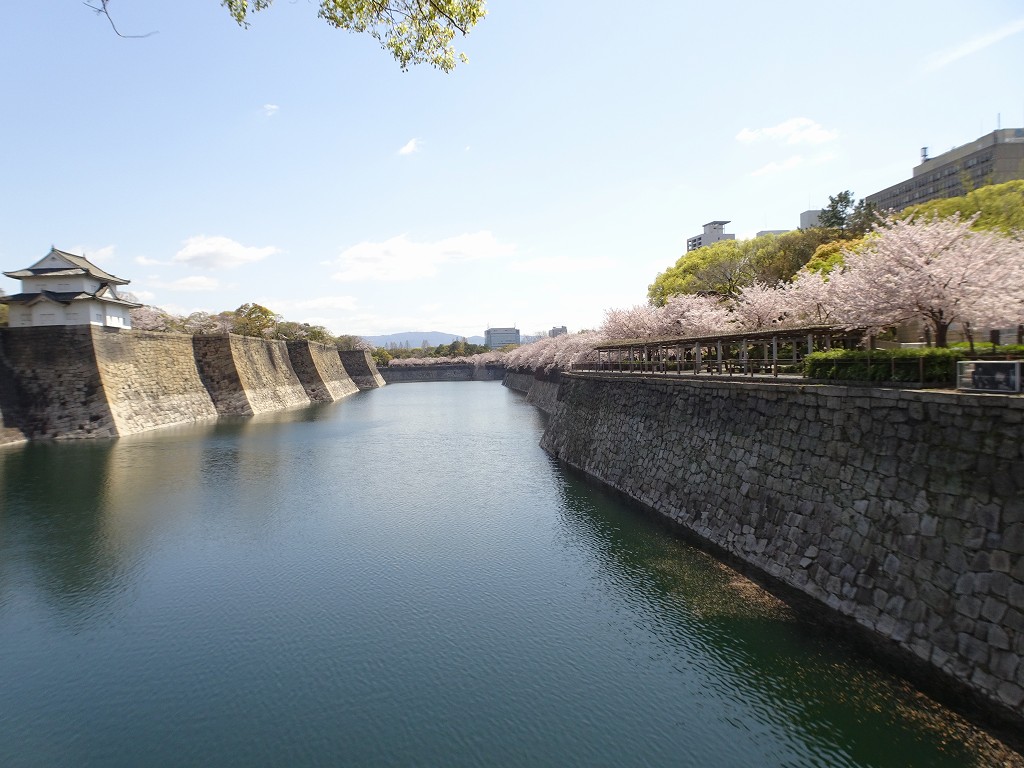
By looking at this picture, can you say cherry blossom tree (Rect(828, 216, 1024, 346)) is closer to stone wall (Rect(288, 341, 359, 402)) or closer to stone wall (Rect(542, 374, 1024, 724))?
stone wall (Rect(542, 374, 1024, 724))

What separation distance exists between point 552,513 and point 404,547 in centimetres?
549

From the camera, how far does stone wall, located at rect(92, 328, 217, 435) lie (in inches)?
1475

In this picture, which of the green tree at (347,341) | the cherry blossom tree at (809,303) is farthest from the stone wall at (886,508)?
the green tree at (347,341)

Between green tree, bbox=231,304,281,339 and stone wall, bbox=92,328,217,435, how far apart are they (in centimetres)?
2651

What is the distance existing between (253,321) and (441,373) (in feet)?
160

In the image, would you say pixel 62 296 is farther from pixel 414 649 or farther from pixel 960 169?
pixel 960 169

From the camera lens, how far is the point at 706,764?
24.9 ft

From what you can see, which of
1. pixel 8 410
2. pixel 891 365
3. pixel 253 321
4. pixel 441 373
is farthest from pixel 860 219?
pixel 441 373

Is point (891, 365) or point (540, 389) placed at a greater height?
point (891, 365)

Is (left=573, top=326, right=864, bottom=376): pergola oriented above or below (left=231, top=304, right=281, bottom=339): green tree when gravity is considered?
below

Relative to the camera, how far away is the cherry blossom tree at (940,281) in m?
13.1

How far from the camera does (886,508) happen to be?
990 cm

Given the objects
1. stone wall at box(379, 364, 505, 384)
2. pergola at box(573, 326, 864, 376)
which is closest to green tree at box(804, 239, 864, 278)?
pergola at box(573, 326, 864, 376)

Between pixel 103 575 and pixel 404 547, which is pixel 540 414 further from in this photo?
pixel 103 575
